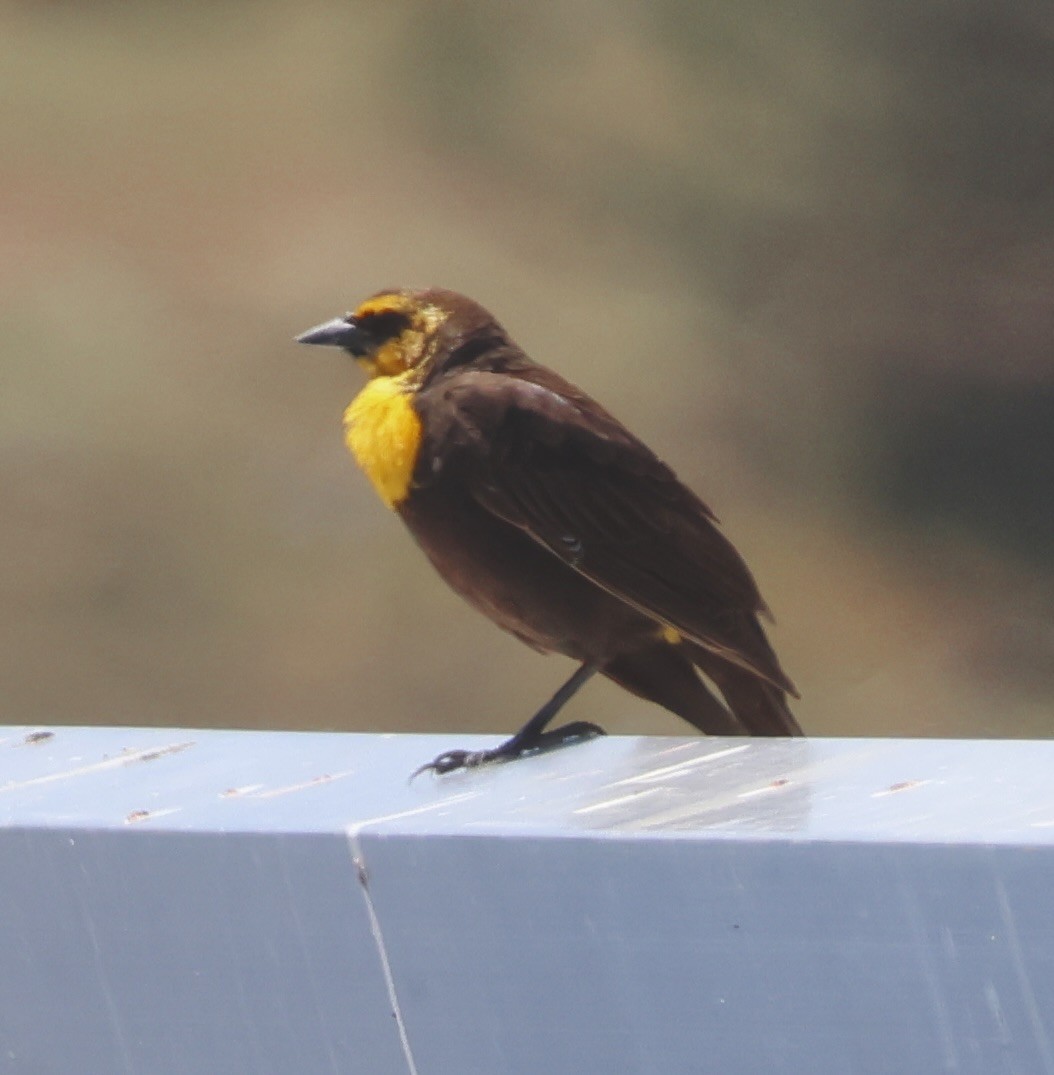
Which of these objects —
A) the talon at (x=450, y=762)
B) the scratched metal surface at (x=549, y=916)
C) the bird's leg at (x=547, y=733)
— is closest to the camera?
the scratched metal surface at (x=549, y=916)

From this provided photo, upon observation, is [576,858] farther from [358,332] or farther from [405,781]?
[358,332]

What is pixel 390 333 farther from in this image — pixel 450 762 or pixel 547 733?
pixel 450 762

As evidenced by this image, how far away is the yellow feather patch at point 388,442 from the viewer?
8.33 feet

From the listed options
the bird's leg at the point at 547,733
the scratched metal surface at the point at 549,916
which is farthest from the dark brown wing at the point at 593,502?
the scratched metal surface at the point at 549,916

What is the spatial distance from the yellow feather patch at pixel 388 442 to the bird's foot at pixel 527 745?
0.29m

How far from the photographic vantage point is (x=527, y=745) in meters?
2.52

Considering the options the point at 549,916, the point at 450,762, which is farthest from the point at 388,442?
the point at 549,916

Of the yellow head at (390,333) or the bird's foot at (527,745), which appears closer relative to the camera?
the bird's foot at (527,745)

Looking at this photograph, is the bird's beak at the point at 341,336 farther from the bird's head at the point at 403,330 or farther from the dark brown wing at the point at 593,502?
the dark brown wing at the point at 593,502

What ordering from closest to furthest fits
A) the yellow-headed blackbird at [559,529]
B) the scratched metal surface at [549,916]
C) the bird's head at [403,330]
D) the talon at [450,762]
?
the scratched metal surface at [549,916]
the talon at [450,762]
the yellow-headed blackbird at [559,529]
the bird's head at [403,330]

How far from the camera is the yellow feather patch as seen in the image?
A: 8.33ft

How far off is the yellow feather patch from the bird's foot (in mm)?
295

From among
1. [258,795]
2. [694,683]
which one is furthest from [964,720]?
[258,795]

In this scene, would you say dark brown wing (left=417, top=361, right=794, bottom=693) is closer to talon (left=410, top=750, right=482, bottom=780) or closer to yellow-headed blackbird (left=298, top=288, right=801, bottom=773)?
yellow-headed blackbird (left=298, top=288, right=801, bottom=773)
